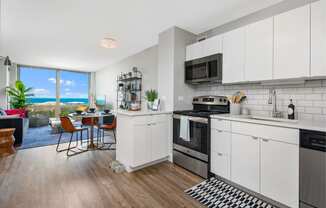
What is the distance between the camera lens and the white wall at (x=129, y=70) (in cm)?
438

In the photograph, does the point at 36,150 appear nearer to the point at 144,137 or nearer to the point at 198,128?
the point at 144,137

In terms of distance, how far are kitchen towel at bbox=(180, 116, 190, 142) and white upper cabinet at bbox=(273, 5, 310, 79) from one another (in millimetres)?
1395

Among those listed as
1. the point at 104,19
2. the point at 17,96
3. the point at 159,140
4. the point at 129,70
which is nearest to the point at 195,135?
the point at 159,140

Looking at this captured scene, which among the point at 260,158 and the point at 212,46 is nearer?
the point at 260,158

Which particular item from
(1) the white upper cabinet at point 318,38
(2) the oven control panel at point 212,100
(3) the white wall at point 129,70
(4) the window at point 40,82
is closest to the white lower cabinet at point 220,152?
(2) the oven control panel at point 212,100

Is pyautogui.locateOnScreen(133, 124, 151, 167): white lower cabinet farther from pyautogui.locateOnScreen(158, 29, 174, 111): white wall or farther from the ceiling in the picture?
the ceiling

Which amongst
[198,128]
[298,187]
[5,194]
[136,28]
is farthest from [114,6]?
[298,187]

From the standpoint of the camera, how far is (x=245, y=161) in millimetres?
2006

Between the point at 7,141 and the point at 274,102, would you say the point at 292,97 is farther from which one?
the point at 7,141

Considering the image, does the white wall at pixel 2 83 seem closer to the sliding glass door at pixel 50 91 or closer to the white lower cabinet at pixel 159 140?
the sliding glass door at pixel 50 91

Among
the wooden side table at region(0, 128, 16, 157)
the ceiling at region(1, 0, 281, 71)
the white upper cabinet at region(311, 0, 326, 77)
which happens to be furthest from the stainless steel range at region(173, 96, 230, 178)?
the wooden side table at region(0, 128, 16, 157)

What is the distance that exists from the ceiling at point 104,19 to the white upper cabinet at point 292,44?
61cm

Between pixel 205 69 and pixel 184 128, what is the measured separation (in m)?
1.11

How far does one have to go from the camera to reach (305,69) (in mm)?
1779
